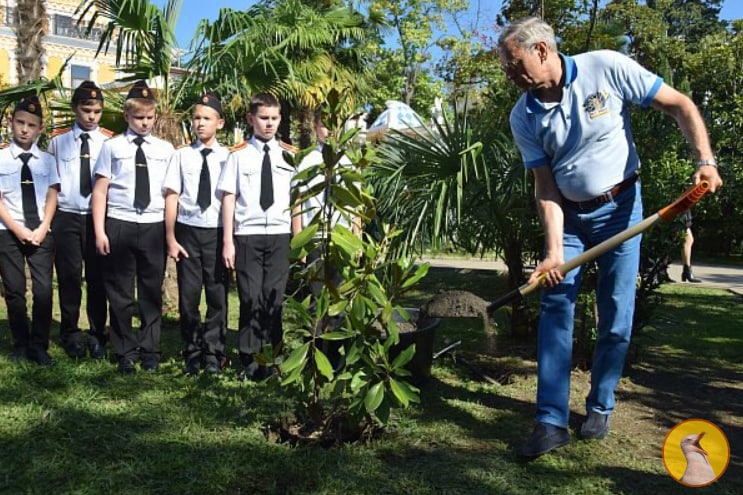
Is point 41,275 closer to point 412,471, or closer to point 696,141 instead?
point 412,471

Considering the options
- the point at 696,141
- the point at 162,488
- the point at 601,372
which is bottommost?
the point at 162,488

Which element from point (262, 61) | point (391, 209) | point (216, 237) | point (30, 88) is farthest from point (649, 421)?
point (30, 88)

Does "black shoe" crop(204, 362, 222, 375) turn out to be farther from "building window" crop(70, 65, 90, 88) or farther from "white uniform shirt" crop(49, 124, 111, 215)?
"building window" crop(70, 65, 90, 88)

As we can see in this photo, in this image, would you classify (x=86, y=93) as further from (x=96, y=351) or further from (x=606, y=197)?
(x=606, y=197)

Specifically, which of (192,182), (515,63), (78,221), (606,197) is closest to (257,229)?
(192,182)

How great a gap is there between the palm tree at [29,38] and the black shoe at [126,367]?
654 centimetres

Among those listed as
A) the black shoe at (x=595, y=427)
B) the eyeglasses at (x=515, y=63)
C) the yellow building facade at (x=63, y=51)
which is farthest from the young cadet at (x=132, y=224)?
the yellow building facade at (x=63, y=51)

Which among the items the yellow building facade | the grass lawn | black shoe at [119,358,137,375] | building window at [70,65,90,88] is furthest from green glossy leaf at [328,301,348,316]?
building window at [70,65,90,88]

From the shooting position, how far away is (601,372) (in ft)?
11.8

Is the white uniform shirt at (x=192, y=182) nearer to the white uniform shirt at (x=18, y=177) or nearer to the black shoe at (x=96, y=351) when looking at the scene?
the white uniform shirt at (x=18, y=177)

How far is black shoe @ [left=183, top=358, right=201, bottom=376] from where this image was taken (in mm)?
4735

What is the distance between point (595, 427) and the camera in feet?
11.8

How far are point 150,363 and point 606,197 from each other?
3093 millimetres

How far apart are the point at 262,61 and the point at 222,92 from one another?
517mm
